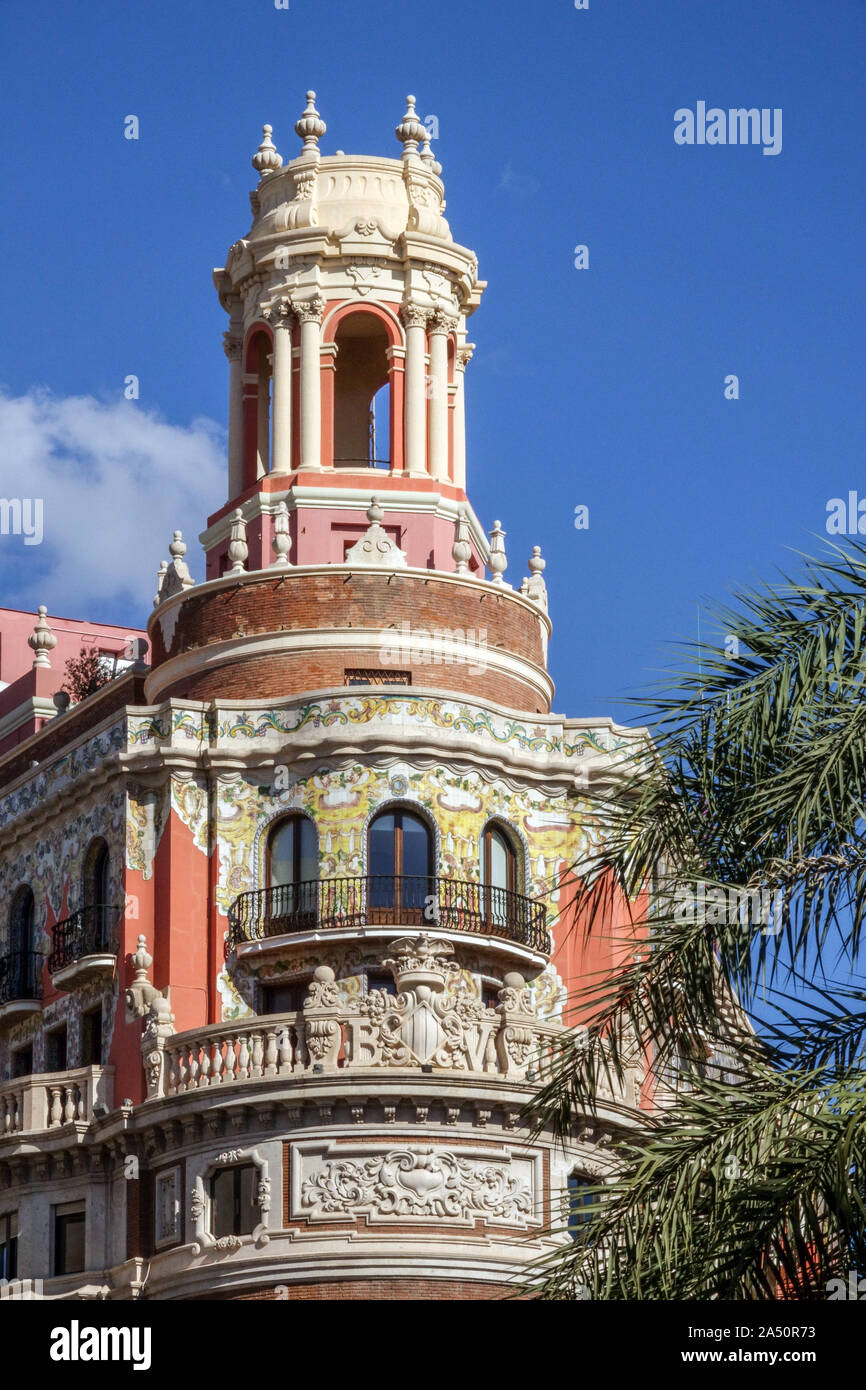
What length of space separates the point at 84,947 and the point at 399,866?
5.55 metres

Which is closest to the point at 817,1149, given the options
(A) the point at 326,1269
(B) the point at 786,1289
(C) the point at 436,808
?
(B) the point at 786,1289

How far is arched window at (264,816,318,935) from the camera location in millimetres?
44250

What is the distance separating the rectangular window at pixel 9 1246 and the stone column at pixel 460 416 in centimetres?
1525

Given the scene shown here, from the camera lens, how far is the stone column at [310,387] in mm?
50438

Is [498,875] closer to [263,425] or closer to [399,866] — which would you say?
[399,866]

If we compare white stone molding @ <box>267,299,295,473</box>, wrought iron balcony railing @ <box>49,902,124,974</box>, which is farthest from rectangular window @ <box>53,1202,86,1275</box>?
white stone molding @ <box>267,299,295,473</box>

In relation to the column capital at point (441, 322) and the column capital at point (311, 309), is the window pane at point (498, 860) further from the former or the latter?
the column capital at point (311, 309)

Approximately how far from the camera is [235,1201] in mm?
41406

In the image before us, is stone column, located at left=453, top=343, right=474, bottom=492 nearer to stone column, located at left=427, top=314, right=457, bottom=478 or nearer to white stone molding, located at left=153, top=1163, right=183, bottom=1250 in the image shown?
stone column, located at left=427, top=314, right=457, bottom=478

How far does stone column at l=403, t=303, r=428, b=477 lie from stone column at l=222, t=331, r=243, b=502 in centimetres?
329

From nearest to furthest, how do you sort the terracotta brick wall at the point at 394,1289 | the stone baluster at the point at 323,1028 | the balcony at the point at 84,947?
the terracotta brick wall at the point at 394,1289 → the stone baluster at the point at 323,1028 → the balcony at the point at 84,947

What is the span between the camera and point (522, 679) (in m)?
47.5

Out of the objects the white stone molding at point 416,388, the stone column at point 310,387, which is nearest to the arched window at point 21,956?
the stone column at point 310,387
